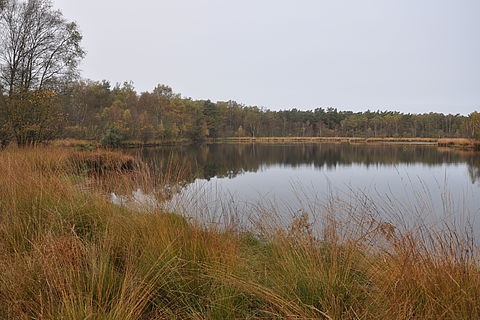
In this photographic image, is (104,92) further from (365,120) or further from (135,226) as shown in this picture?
(365,120)

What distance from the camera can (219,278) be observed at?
197 centimetres

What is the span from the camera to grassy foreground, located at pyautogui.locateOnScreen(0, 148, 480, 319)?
5.07 feet

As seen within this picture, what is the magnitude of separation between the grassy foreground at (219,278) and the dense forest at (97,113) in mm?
10060

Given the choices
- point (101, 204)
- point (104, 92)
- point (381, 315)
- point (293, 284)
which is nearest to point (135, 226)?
point (101, 204)

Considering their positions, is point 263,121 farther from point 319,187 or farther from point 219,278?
point 219,278

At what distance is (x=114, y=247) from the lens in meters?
2.42

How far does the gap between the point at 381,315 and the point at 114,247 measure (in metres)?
2.01

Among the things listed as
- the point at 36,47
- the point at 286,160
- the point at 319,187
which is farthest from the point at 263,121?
the point at 319,187

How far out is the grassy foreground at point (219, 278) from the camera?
5.07 feet

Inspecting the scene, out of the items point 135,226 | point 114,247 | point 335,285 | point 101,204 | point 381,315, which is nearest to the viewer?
point 381,315

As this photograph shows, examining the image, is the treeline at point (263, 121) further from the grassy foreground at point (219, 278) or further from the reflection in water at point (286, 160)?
the grassy foreground at point (219, 278)

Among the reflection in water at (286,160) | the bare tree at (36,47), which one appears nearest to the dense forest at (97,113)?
the bare tree at (36,47)

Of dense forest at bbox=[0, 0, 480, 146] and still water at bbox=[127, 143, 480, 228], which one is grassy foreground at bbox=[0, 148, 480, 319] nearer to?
still water at bbox=[127, 143, 480, 228]

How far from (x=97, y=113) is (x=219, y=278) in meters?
40.1
